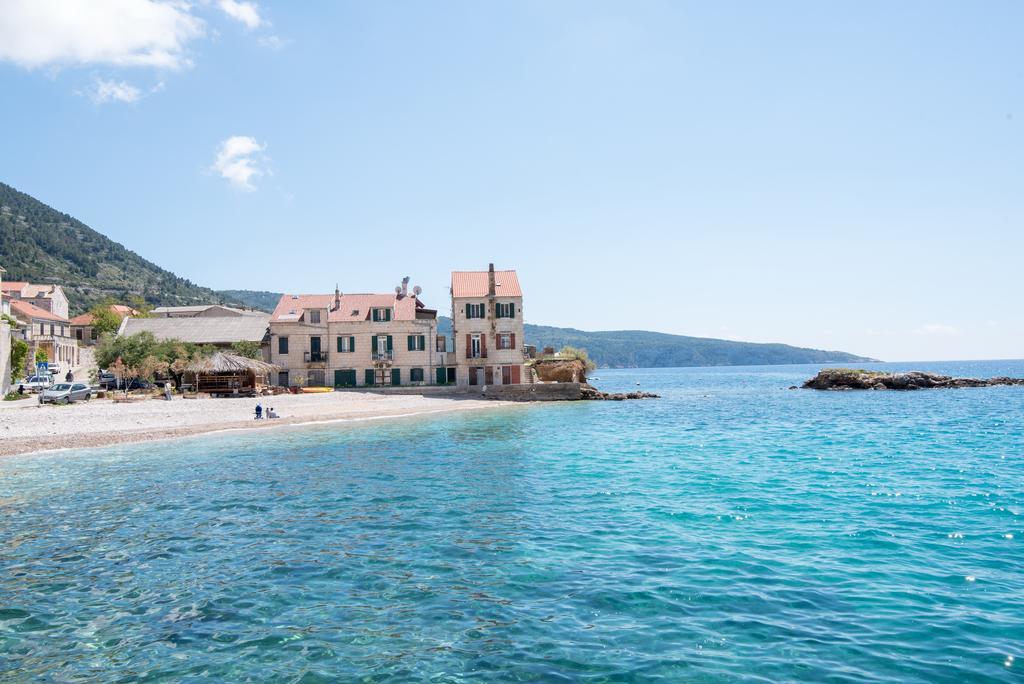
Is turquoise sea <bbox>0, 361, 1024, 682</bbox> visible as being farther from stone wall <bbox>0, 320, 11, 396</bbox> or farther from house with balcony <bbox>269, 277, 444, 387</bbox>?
house with balcony <bbox>269, 277, 444, 387</bbox>

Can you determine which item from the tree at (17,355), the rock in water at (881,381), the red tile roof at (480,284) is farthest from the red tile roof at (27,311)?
the rock in water at (881,381)

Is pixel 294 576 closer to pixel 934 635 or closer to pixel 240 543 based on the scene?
pixel 240 543

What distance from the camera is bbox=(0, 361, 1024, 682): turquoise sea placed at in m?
6.89

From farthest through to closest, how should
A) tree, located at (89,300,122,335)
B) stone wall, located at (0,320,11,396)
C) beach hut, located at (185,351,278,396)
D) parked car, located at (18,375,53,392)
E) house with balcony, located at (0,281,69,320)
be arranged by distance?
house with balcony, located at (0,281,69,320), tree, located at (89,300,122,335), beach hut, located at (185,351,278,396), parked car, located at (18,375,53,392), stone wall, located at (0,320,11,396)

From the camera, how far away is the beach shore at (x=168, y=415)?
26.2 m

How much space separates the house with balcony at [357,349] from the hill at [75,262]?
91.7 metres

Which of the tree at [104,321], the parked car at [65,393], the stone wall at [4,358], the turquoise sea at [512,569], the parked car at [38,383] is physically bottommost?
the turquoise sea at [512,569]

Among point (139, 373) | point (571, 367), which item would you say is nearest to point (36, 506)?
point (139, 373)

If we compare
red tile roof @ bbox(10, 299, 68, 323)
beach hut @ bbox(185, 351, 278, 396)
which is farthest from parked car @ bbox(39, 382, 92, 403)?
red tile roof @ bbox(10, 299, 68, 323)

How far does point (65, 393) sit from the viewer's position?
3634cm

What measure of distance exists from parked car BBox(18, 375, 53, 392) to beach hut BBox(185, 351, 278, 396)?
899 centimetres

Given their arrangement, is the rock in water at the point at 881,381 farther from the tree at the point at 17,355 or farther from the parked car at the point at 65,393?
the tree at the point at 17,355

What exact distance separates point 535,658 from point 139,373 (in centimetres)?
4443

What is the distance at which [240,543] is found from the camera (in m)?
11.5
